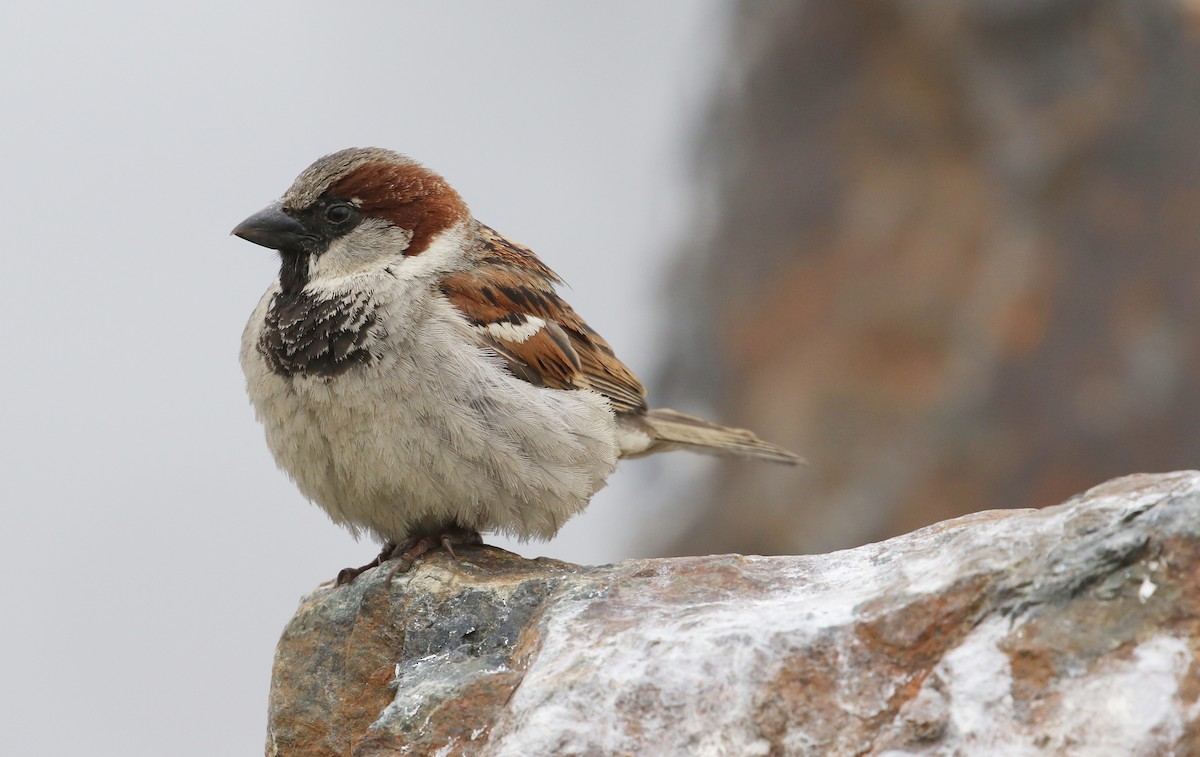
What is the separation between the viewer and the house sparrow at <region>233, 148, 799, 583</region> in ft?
12.1

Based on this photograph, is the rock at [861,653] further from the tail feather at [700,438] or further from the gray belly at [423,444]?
the tail feather at [700,438]

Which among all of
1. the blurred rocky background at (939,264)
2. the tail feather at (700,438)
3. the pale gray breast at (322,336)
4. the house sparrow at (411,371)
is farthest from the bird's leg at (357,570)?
the blurred rocky background at (939,264)

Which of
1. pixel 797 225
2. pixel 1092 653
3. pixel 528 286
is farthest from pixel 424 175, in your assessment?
pixel 797 225

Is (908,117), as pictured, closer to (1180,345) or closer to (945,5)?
(945,5)

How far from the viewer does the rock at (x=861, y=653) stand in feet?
7.39

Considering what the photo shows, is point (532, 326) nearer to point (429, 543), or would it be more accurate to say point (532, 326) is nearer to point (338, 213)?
point (338, 213)

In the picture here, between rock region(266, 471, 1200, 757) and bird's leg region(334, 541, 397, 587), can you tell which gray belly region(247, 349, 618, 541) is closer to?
bird's leg region(334, 541, 397, 587)

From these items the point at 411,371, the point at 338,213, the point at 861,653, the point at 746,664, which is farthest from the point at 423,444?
the point at 861,653

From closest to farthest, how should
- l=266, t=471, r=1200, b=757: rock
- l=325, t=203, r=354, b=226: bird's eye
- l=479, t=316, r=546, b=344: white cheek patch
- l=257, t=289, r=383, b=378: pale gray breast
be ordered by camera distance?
l=266, t=471, r=1200, b=757: rock < l=257, t=289, r=383, b=378: pale gray breast < l=479, t=316, r=546, b=344: white cheek patch < l=325, t=203, r=354, b=226: bird's eye

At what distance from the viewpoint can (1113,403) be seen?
626cm

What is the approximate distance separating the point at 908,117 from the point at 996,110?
51 centimetres

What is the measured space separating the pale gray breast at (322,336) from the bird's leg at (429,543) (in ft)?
Result: 1.62

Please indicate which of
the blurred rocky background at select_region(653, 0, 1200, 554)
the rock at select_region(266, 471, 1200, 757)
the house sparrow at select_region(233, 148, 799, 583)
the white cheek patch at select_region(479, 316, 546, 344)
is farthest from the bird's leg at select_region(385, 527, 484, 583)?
the blurred rocky background at select_region(653, 0, 1200, 554)

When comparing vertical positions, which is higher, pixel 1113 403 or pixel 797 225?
pixel 797 225
